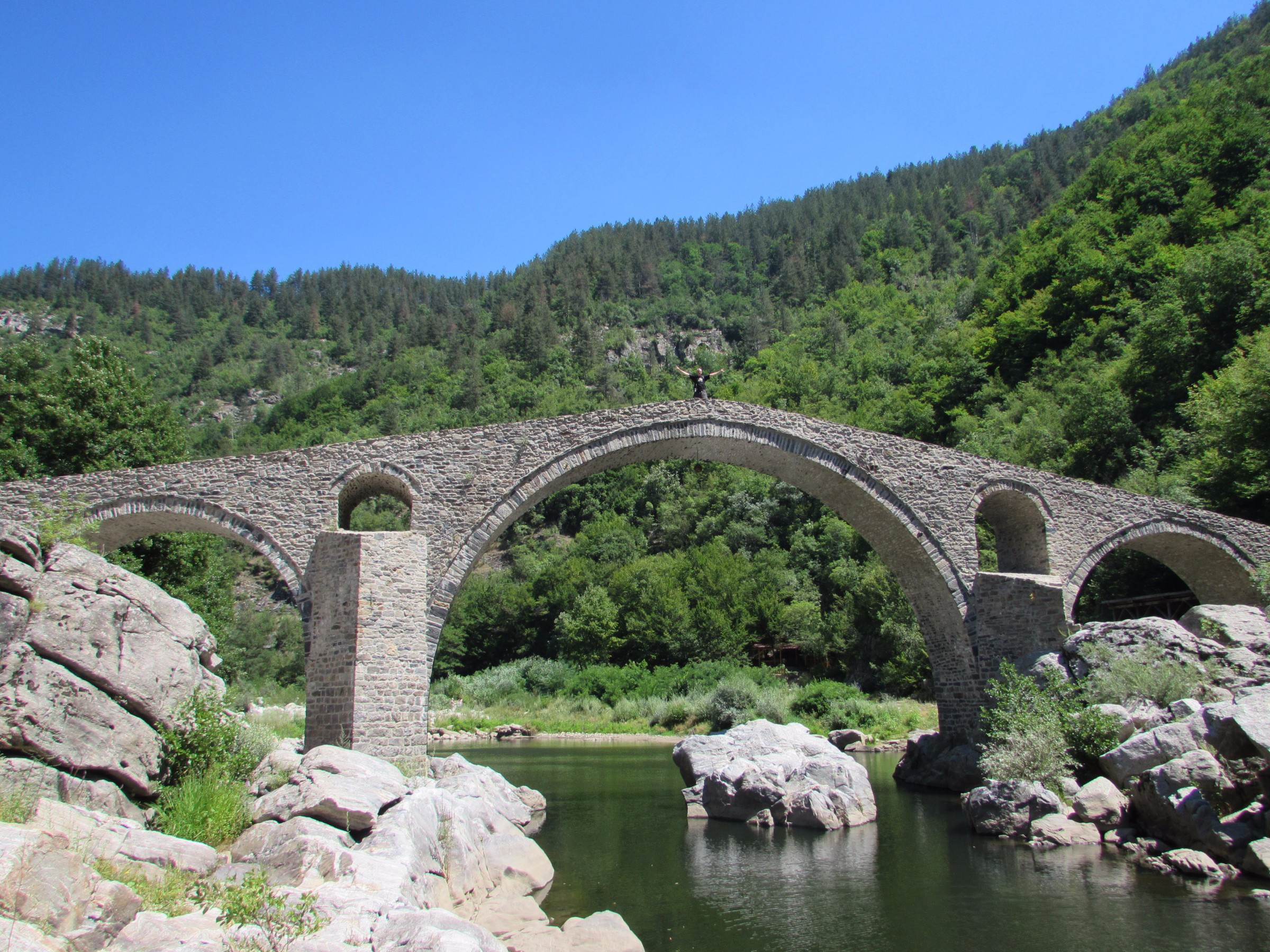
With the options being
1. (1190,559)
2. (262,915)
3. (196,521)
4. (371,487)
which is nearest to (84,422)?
(196,521)

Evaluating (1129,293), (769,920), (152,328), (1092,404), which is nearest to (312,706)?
(769,920)

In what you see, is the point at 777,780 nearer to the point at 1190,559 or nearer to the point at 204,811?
the point at 204,811

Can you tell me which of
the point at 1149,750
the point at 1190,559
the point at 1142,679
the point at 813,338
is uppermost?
the point at 813,338

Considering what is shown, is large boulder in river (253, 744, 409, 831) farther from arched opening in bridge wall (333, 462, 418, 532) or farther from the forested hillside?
the forested hillside

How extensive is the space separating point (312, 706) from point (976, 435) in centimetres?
2217

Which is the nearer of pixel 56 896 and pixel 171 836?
pixel 56 896

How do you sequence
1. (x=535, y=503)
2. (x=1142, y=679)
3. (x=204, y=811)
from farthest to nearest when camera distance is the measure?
1. (x=535, y=503)
2. (x=1142, y=679)
3. (x=204, y=811)

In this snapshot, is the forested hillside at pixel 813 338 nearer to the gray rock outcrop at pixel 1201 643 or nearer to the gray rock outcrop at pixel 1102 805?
the gray rock outcrop at pixel 1201 643

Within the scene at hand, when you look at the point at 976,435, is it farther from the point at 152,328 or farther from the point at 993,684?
the point at 152,328

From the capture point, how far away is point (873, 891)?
7.65 metres

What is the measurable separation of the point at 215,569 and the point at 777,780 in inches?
598

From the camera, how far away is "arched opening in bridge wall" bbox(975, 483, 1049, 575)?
1362cm

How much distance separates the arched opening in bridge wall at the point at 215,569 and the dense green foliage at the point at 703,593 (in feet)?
22.5

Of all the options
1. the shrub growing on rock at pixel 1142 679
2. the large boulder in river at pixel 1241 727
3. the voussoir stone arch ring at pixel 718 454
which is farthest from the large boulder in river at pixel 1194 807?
the voussoir stone arch ring at pixel 718 454
